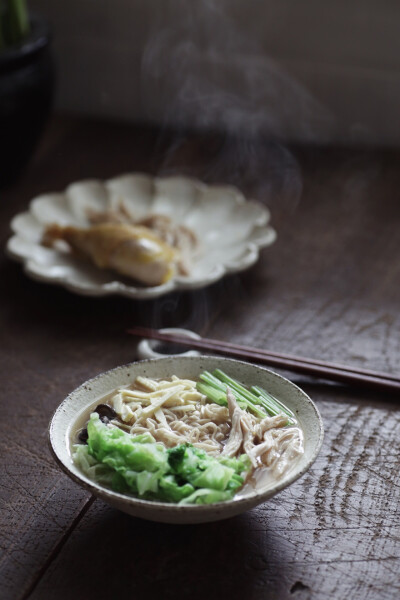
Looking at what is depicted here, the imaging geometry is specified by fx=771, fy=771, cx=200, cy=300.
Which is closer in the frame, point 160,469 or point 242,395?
point 160,469

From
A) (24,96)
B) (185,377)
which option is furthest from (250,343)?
(24,96)

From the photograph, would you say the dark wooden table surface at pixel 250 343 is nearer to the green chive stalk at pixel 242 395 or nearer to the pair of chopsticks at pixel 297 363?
the pair of chopsticks at pixel 297 363

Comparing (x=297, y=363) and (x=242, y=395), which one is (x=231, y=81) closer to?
(x=297, y=363)

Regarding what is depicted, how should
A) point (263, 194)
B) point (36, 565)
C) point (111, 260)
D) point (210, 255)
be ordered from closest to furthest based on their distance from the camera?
point (36, 565), point (111, 260), point (210, 255), point (263, 194)

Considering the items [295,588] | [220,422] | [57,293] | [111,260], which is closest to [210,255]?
[111,260]

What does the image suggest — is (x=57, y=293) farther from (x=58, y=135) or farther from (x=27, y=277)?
(x=58, y=135)
